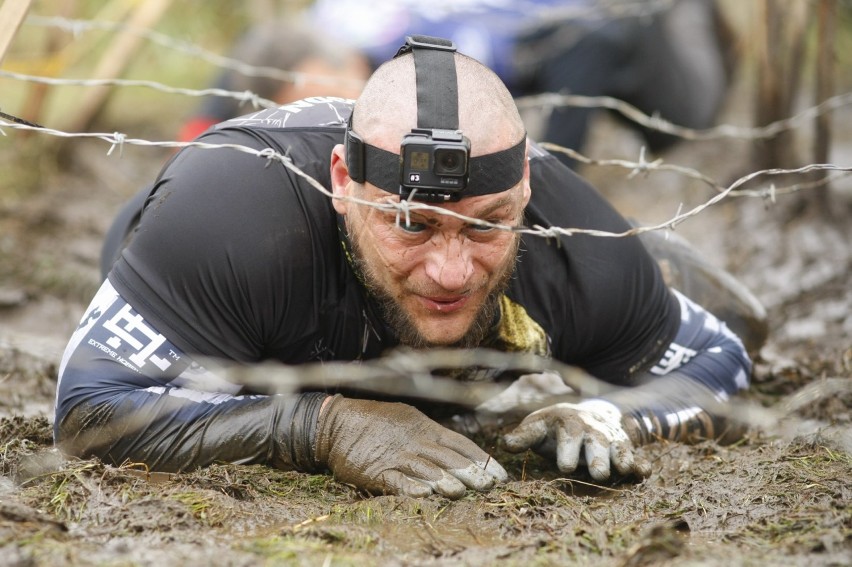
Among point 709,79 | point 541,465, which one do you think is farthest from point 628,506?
point 709,79

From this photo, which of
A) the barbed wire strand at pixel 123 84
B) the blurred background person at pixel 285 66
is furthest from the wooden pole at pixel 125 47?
the barbed wire strand at pixel 123 84

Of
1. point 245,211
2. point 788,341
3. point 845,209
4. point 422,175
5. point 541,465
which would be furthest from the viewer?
point 845,209

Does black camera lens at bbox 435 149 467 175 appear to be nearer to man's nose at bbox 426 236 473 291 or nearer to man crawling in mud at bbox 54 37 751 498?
man crawling in mud at bbox 54 37 751 498

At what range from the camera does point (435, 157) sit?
96.7 inches

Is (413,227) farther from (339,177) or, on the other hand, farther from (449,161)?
(339,177)

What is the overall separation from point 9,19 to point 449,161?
1101 millimetres

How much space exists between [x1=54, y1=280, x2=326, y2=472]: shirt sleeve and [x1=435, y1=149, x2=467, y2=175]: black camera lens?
67 centimetres

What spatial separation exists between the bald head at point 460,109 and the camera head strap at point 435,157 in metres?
0.02

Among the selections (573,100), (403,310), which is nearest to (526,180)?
(403,310)

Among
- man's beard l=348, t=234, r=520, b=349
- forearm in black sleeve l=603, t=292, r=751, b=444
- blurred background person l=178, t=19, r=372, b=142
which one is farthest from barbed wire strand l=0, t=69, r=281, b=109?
blurred background person l=178, t=19, r=372, b=142

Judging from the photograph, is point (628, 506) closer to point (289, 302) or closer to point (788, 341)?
point (289, 302)

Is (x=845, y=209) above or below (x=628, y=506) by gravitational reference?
above

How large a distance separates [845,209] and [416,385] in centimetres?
320

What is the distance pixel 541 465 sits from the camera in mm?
2920
